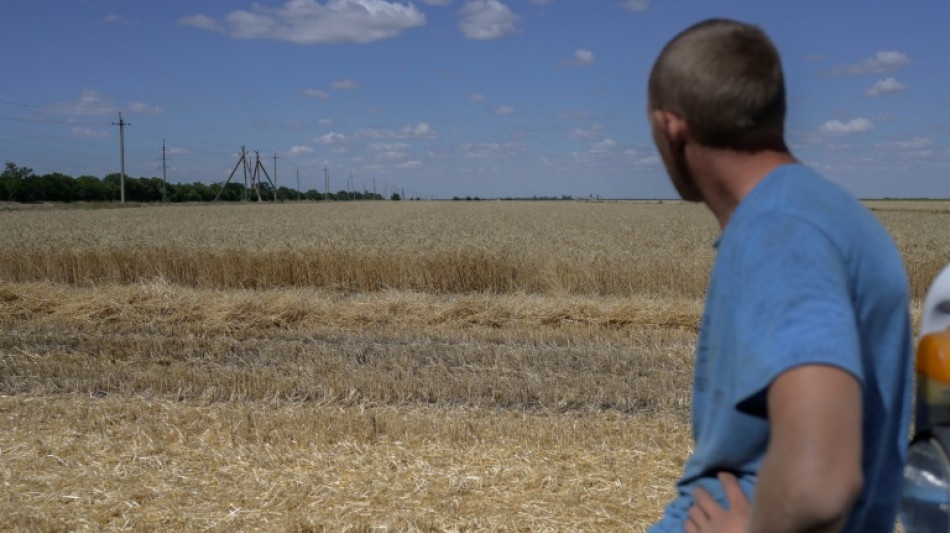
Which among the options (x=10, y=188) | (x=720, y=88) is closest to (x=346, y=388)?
(x=720, y=88)

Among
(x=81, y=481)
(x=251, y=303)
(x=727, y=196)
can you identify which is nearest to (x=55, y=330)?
(x=251, y=303)

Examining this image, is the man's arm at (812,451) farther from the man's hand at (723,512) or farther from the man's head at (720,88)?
the man's head at (720,88)

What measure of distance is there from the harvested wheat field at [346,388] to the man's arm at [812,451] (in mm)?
3730

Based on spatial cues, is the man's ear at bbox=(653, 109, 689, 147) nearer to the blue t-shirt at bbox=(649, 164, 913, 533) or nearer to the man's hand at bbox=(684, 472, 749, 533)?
the blue t-shirt at bbox=(649, 164, 913, 533)

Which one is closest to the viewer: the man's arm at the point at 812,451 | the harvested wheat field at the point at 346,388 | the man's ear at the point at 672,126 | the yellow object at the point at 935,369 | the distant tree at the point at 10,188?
the man's arm at the point at 812,451

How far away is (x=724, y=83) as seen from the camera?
4.71 feet

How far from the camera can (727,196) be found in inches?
62.2

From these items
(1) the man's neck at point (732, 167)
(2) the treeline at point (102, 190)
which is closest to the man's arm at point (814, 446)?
(1) the man's neck at point (732, 167)

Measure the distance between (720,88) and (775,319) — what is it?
395mm

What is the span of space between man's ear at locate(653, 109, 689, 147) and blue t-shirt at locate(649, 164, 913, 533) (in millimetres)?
155

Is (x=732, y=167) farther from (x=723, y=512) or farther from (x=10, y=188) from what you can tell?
(x=10, y=188)

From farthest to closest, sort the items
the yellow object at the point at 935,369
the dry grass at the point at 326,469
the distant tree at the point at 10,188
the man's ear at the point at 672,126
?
the distant tree at the point at 10,188
the dry grass at the point at 326,469
the yellow object at the point at 935,369
the man's ear at the point at 672,126

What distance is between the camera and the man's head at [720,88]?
1.44 m

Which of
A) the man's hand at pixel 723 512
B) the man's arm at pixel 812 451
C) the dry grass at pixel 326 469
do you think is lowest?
the dry grass at pixel 326 469
